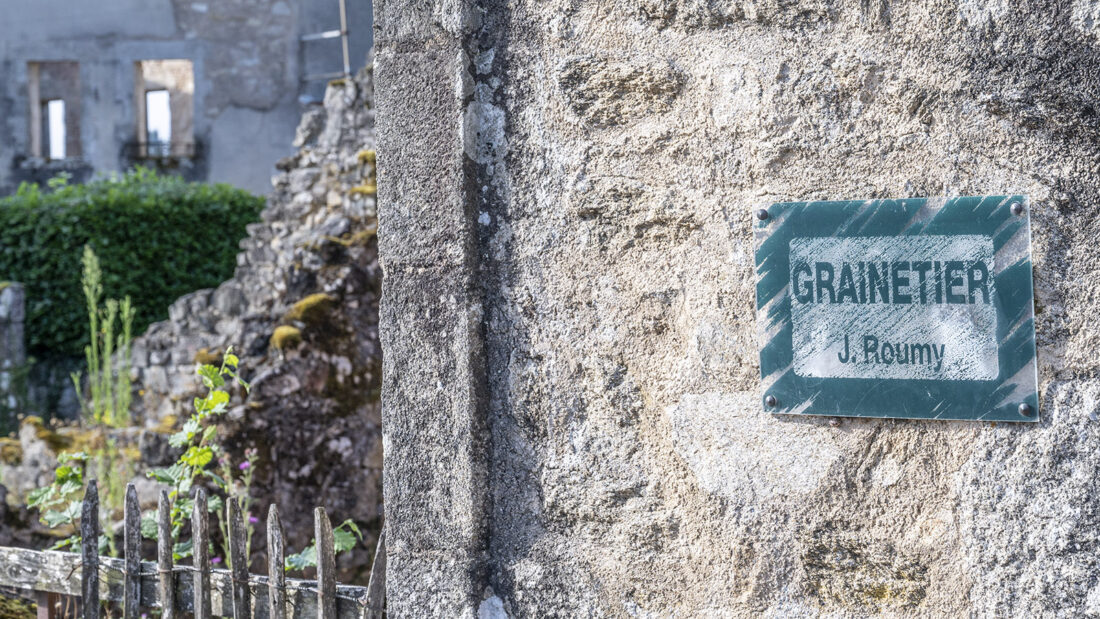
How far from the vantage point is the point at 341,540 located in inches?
114

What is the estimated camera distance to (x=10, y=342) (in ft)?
26.8

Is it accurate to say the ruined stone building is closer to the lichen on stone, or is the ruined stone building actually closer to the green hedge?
the green hedge

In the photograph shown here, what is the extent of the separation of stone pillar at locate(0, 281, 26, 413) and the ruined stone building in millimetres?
4697

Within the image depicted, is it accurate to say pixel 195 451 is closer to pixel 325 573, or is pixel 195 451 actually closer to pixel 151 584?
pixel 151 584

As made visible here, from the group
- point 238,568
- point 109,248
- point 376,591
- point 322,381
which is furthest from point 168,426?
point 109,248

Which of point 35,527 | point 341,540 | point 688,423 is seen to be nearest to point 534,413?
point 688,423

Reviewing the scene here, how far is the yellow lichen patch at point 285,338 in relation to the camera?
4332 millimetres

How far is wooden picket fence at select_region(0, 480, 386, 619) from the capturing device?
2107 mm

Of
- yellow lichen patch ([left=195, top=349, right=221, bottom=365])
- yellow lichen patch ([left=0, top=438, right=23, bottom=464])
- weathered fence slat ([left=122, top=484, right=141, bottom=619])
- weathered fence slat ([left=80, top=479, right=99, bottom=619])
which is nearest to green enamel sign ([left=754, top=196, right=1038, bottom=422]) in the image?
weathered fence slat ([left=122, top=484, right=141, bottom=619])

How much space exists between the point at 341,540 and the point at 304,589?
687mm

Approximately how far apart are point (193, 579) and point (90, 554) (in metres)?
0.38

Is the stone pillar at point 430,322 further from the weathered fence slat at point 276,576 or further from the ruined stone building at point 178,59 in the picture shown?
the ruined stone building at point 178,59

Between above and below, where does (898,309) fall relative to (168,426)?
above

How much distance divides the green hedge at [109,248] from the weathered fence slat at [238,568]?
26.0ft
